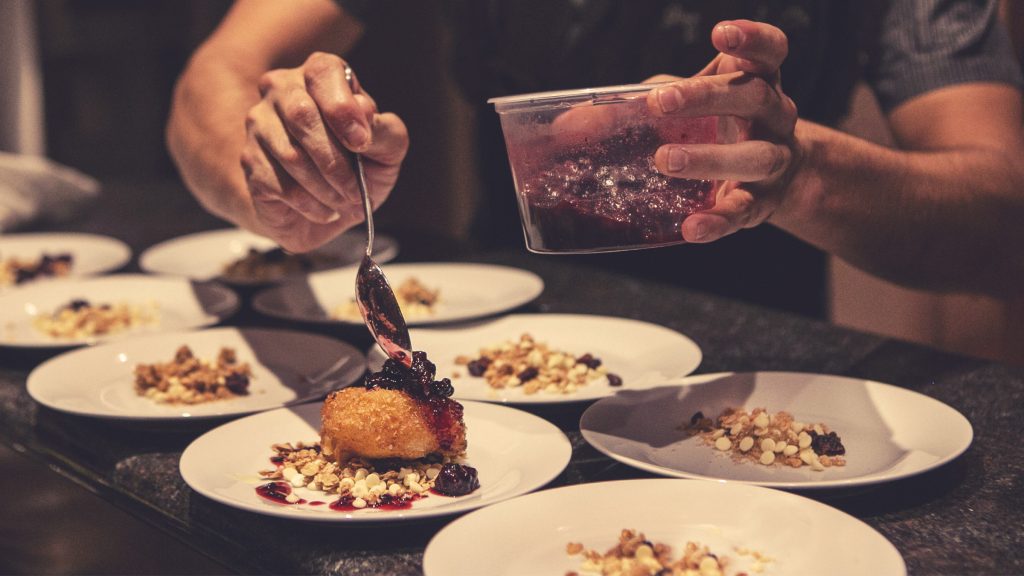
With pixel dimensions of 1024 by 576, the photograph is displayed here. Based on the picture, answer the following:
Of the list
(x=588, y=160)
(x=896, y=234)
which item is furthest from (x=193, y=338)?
(x=896, y=234)

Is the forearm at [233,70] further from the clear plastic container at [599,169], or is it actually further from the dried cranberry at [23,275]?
the clear plastic container at [599,169]

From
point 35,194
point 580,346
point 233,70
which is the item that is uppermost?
point 233,70

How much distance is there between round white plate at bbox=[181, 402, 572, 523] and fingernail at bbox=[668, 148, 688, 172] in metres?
0.39

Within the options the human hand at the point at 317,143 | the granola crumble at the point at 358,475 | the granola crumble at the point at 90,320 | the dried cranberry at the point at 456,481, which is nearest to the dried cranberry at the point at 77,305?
the granola crumble at the point at 90,320

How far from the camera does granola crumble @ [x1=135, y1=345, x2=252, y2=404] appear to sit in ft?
5.80

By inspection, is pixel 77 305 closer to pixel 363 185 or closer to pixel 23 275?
pixel 23 275

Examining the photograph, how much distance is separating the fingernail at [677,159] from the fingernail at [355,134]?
1.71 ft

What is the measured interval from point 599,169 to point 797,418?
0.51 metres

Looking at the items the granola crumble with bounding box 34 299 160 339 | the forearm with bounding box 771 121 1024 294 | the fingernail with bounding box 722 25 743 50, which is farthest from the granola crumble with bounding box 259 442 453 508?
the granola crumble with bounding box 34 299 160 339

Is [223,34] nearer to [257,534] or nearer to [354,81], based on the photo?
[354,81]

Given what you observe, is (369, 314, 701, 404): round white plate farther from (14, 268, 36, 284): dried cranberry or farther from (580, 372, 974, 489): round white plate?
(14, 268, 36, 284): dried cranberry

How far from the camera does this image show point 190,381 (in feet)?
5.85

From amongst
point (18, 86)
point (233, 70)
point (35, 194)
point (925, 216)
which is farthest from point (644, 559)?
point (18, 86)

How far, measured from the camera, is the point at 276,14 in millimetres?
2818
